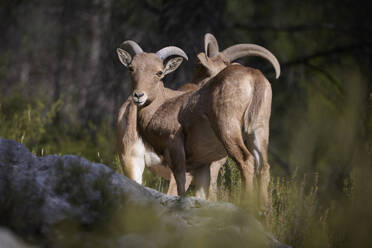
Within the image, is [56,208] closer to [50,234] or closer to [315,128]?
[50,234]

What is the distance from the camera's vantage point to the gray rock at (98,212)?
148 inches

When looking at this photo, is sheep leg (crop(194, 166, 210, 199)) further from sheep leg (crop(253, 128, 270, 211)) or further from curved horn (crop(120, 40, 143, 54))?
curved horn (crop(120, 40, 143, 54))

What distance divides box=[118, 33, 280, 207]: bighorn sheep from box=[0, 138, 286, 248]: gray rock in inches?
42.4

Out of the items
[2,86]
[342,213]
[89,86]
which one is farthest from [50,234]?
[2,86]

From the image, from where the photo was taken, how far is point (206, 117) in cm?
563

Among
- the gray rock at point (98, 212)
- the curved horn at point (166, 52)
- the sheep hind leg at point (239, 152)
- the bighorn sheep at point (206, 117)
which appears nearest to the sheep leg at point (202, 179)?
the bighorn sheep at point (206, 117)

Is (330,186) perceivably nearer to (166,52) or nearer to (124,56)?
(166,52)

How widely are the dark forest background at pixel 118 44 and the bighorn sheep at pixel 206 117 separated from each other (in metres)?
2.76

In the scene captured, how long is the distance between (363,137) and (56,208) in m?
3.30

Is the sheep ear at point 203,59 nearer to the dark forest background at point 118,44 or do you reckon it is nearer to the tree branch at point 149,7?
the dark forest background at point 118,44

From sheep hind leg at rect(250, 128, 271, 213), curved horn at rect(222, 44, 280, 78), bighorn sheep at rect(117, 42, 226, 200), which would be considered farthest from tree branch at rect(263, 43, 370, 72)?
sheep hind leg at rect(250, 128, 271, 213)

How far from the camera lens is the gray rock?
148 inches

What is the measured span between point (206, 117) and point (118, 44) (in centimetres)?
785

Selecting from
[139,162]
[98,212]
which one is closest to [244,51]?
[139,162]
